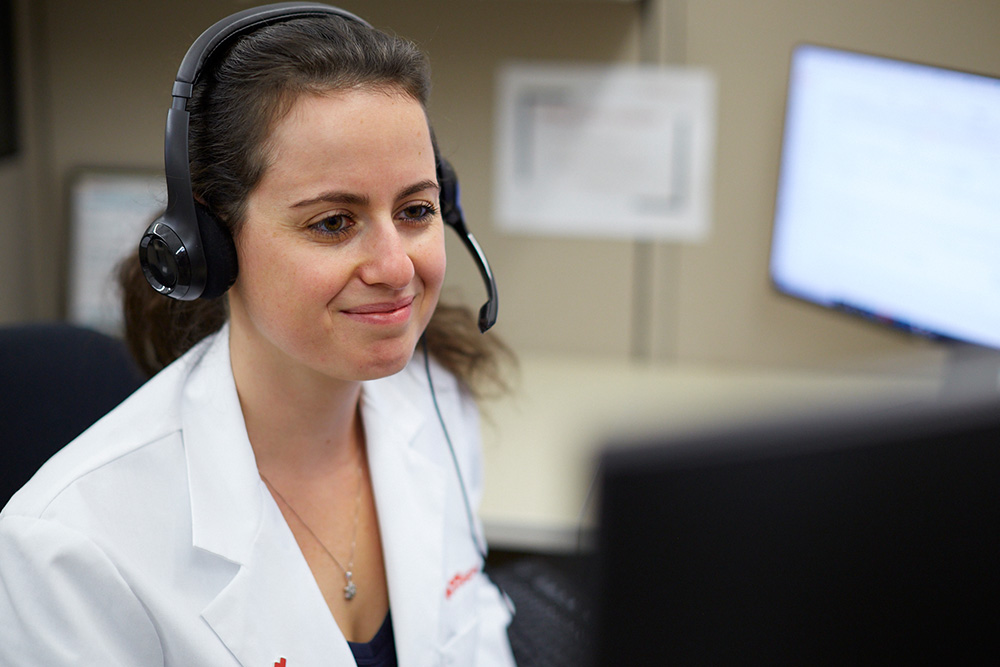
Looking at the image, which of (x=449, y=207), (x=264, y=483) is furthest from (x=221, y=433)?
(x=449, y=207)

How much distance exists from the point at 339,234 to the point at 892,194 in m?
0.88

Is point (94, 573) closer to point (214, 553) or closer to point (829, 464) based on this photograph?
Result: point (214, 553)

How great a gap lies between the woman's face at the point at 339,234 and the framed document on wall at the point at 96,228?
3.15 ft

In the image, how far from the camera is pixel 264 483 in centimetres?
88

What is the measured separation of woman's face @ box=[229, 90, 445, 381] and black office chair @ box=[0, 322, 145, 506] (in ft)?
1.05

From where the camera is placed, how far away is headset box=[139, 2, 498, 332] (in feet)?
2.50

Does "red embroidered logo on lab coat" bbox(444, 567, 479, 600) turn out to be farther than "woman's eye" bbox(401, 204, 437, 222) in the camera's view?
Yes

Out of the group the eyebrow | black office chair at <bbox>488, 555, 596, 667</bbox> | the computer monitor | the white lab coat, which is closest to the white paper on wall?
black office chair at <bbox>488, 555, 596, 667</bbox>

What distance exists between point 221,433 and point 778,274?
1.00 meters

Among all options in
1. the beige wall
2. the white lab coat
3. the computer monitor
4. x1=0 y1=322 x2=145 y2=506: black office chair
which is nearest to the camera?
the computer monitor

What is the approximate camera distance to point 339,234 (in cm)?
78

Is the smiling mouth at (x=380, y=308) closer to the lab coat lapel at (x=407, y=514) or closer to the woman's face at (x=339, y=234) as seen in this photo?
the woman's face at (x=339, y=234)

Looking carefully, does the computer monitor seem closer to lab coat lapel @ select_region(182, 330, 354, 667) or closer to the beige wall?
lab coat lapel @ select_region(182, 330, 354, 667)

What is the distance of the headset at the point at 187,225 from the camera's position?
0.76 m
